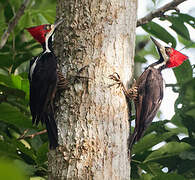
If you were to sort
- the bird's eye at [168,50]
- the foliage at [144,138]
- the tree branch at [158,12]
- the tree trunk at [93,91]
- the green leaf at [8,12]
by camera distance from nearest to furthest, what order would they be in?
1. the tree trunk at [93,91]
2. the foliage at [144,138]
3. the tree branch at [158,12]
4. the bird's eye at [168,50]
5. the green leaf at [8,12]

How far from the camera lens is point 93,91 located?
204cm

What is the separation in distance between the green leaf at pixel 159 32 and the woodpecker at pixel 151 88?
20cm

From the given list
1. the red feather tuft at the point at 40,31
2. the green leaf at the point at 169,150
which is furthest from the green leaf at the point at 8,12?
the green leaf at the point at 169,150

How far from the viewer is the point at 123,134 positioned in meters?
2.03

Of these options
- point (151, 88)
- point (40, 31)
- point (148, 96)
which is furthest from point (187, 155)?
point (40, 31)

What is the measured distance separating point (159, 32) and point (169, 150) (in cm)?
123

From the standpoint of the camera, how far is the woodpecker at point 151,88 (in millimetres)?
2674

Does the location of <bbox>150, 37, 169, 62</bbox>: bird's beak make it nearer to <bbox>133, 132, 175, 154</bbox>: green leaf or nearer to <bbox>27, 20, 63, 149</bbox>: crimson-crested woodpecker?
<bbox>133, 132, 175, 154</bbox>: green leaf

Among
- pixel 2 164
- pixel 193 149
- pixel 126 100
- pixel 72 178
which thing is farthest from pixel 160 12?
pixel 2 164

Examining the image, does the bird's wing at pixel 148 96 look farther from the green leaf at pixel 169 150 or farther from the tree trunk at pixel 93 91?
the tree trunk at pixel 93 91

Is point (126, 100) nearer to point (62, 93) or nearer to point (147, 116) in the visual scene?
point (62, 93)

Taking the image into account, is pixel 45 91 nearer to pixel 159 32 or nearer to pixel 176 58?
pixel 159 32

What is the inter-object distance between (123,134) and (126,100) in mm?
281

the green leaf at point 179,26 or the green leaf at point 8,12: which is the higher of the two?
the green leaf at point 8,12
